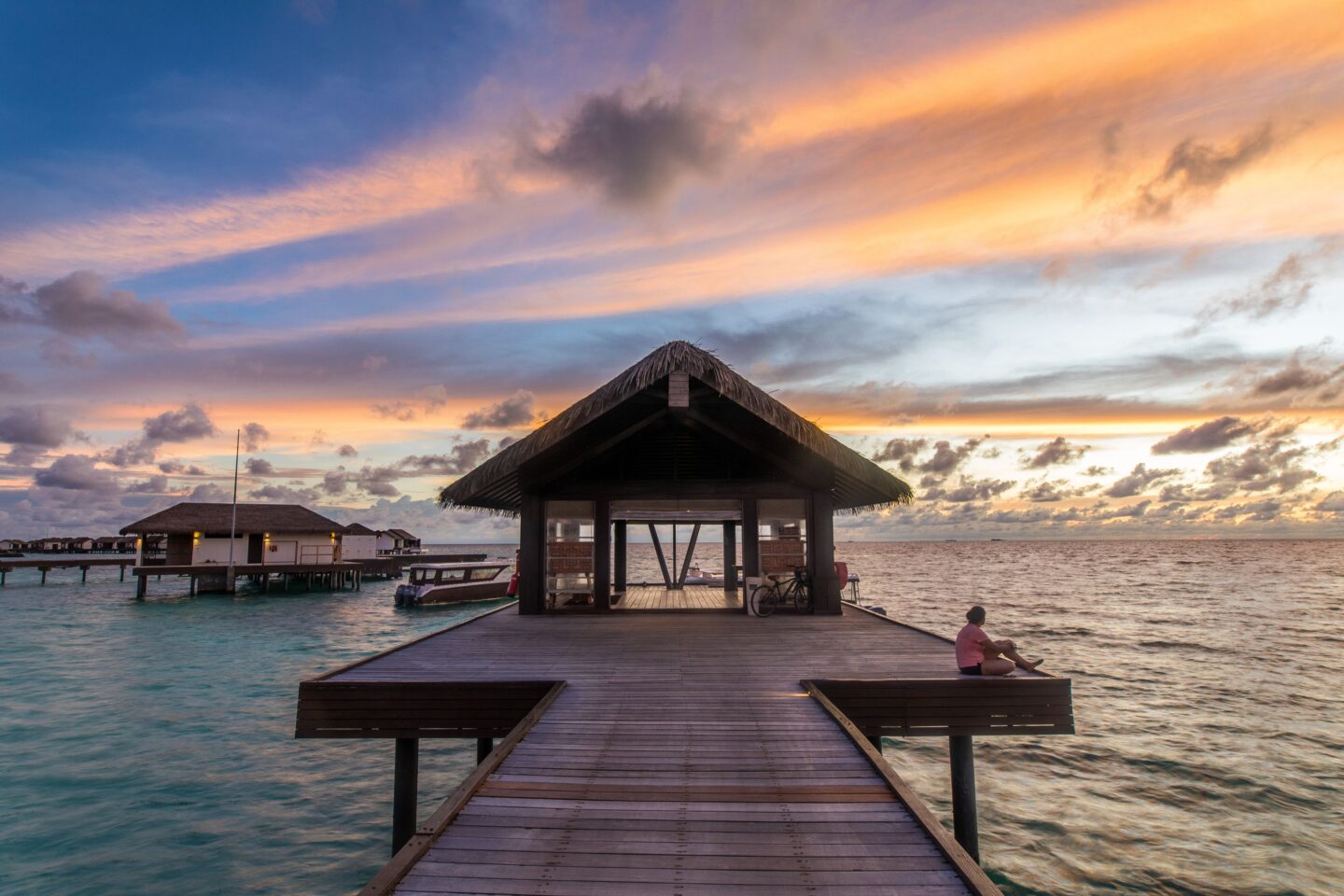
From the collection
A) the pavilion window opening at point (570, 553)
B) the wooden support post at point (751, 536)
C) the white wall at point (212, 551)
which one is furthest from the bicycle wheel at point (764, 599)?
the white wall at point (212, 551)

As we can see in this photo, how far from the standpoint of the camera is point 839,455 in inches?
484

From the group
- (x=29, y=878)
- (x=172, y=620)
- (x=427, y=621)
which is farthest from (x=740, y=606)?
(x=172, y=620)

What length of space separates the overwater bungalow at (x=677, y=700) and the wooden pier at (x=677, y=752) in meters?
0.02

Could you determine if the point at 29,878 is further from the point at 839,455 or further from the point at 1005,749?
the point at 1005,749

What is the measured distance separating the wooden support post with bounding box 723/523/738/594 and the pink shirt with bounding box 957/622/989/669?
13470 mm

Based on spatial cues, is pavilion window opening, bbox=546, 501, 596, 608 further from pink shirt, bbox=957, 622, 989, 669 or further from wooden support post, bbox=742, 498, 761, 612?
pink shirt, bbox=957, 622, 989, 669

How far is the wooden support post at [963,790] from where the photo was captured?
857cm

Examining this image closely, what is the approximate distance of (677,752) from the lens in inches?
221

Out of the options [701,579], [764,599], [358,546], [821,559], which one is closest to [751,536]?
[764,599]

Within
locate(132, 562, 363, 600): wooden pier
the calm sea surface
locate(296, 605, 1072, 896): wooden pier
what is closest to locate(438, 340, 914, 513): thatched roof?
locate(296, 605, 1072, 896): wooden pier

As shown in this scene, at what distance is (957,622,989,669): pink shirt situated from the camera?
296 inches

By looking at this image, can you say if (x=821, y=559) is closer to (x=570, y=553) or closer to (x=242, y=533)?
(x=570, y=553)

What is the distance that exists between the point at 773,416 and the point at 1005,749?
9.34 meters

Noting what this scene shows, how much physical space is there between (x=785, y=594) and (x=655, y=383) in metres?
5.26
